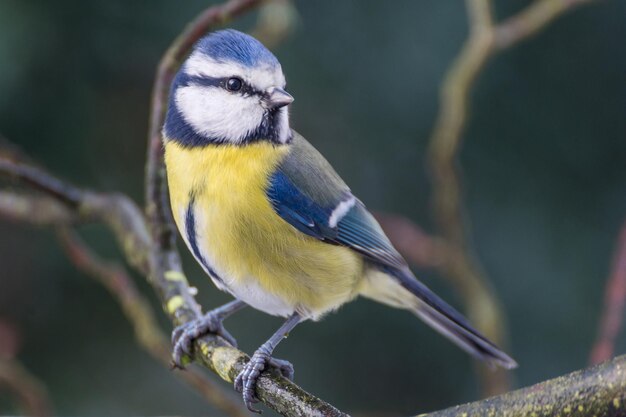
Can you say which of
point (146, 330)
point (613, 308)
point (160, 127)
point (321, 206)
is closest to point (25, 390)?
point (146, 330)

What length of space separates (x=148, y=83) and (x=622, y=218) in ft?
5.00

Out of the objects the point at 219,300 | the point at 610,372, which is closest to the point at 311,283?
the point at 610,372

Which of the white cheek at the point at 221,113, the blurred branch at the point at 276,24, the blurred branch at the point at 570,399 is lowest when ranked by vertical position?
the blurred branch at the point at 570,399

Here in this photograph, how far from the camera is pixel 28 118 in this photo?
2.40 m

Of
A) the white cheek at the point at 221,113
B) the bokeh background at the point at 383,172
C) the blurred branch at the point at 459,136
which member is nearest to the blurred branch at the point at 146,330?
the white cheek at the point at 221,113

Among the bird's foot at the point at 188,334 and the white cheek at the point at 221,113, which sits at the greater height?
the white cheek at the point at 221,113

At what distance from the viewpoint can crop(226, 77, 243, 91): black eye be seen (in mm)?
1330

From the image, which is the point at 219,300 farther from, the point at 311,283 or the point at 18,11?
the point at 311,283

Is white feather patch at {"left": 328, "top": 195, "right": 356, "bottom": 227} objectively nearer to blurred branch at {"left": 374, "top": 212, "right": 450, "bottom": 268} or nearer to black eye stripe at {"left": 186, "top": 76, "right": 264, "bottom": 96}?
black eye stripe at {"left": 186, "top": 76, "right": 264, "bottom": 96}

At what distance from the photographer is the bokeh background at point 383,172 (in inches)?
98.7

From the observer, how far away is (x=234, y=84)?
1341mm

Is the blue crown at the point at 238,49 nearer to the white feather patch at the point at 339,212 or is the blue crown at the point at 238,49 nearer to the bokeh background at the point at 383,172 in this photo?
the white feather patch at the point at 339,212

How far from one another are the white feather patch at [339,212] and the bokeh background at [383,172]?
101 cm

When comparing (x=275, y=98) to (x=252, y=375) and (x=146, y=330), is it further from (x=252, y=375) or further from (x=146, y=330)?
(x=146, y=330)
